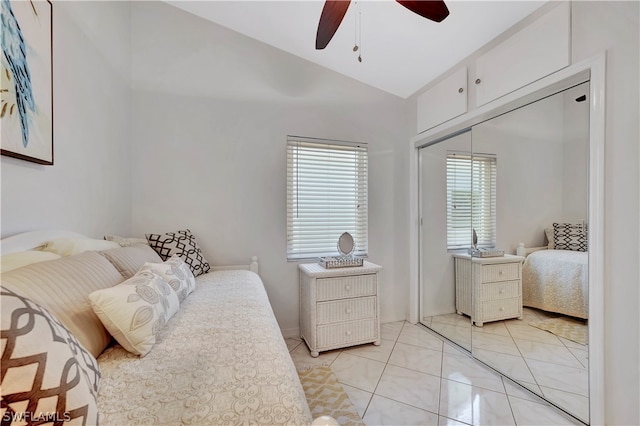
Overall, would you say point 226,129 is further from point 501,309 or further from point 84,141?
point 501,309

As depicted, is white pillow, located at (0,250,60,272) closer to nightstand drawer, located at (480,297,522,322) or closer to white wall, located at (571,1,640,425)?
white wall, located at (571,1,640,425)

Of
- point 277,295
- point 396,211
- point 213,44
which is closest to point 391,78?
point 396,211

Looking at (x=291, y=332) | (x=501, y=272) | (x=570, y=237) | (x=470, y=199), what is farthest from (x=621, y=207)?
(x=291, y=332)

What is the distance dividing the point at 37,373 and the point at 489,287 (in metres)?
2.48

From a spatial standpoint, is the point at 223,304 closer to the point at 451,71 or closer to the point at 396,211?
the point at 396,211

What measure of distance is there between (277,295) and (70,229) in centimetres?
160

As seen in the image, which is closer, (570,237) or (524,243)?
(570,237)

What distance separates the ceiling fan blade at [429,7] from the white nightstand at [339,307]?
1.79m

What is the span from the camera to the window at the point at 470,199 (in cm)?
206

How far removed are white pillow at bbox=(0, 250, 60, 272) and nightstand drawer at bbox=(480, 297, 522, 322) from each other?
8.71 ft

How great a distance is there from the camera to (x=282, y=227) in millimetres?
2543

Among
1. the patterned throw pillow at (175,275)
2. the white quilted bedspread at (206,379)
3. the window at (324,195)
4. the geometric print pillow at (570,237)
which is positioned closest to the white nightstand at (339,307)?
the window at (324,195)

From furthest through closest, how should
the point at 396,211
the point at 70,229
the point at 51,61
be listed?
the point at 396,211 → the point at 70,229 → the point at 51,61

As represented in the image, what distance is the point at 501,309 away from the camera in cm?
202
